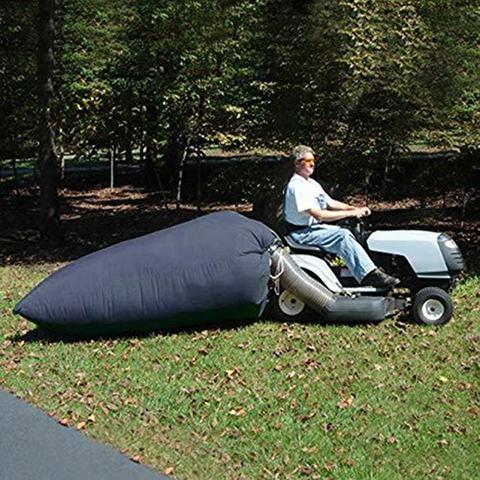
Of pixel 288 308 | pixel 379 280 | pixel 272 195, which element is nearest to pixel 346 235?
pixel 379 280

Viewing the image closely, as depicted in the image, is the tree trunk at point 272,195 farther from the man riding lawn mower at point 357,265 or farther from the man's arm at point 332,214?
the man's arm at point 332,214

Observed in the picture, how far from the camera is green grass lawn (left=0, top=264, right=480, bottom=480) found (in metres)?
4.90

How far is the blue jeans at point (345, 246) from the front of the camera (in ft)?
24.3

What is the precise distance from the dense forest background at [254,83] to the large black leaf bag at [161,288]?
4062 mm

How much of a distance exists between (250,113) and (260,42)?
3.33 feet

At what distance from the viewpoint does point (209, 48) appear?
12.3m

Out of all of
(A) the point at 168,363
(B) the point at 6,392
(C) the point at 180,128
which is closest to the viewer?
(B) the point at 6,392

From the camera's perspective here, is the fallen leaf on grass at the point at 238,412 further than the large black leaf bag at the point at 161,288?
No

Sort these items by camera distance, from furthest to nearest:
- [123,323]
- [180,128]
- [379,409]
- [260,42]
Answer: [180,128] → [260,42] → [123,323] → [379,409]

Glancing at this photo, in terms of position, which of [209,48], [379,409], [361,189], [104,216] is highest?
[209,48]

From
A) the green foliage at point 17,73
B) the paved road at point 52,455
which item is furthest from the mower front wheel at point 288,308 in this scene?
the green foliage at point 17,73

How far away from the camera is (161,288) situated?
7.20 m

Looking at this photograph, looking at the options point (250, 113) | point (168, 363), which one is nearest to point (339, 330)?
point (168, 363)

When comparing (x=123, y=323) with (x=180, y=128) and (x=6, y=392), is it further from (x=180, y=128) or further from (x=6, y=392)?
(x=180, y=128)
